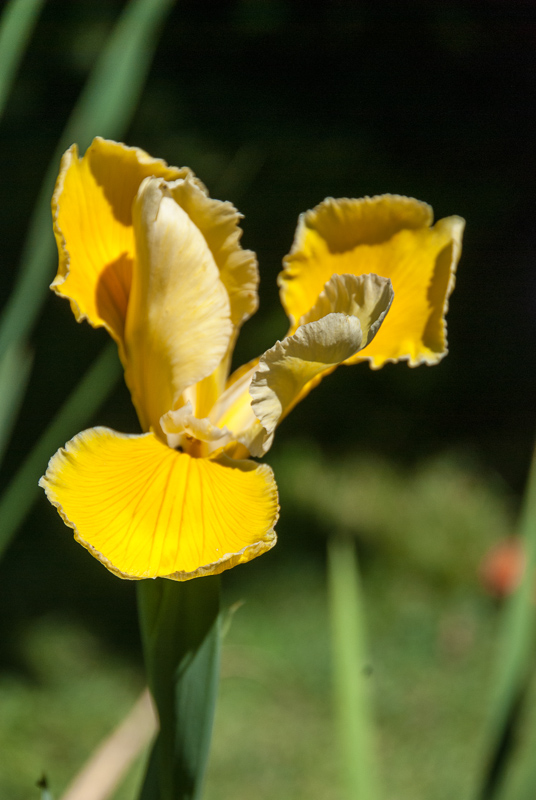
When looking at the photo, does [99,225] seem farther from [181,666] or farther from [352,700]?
[352,700]

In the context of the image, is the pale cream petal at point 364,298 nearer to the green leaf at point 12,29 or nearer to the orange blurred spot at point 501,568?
the green leaf at point 12,29

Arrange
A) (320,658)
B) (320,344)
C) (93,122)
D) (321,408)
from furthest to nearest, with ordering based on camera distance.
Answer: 1. (321,408)
2. (320,658)
3. (93,122)
4. (320,344)

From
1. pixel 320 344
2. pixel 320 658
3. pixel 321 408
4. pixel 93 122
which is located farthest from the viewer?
pixel 321 408

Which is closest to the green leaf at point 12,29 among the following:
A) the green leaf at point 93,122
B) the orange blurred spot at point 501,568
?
the green leaf at point 93,122

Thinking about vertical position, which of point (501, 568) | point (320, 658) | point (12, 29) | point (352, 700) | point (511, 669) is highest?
point (12, 29)

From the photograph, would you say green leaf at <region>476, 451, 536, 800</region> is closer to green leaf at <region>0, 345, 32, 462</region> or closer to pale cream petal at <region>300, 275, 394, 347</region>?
pale cream petal at <region>300, 275, 394, 347</region>

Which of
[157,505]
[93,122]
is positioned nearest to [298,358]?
[157,505]

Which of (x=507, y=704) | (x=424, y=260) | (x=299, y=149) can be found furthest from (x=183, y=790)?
(x=299, y=149)

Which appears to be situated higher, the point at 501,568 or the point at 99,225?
the point at 99,225
